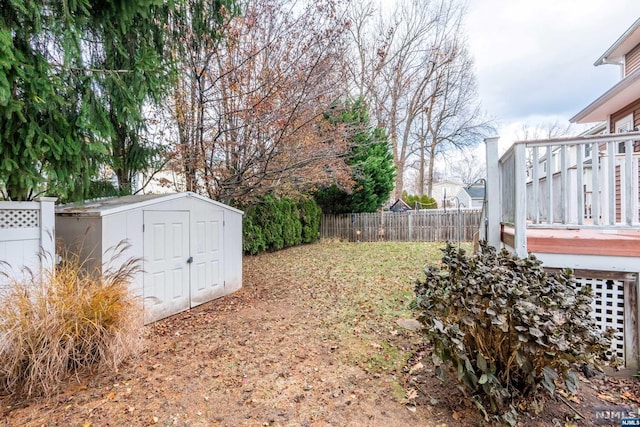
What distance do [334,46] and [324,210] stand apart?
326 inches

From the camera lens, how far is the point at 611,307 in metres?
2.94

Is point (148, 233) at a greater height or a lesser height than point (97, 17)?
lesser

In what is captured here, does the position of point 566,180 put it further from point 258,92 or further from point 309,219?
point 309,219

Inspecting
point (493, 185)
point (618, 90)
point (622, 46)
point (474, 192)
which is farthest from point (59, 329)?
point (474, 192)

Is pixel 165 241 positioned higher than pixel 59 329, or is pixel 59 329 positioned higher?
pixel 165 241

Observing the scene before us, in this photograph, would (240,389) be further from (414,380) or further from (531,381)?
(531,381)

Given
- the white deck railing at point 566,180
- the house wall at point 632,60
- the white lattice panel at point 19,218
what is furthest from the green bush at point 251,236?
the house wall at point 632,60

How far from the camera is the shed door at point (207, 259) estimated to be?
16.4ft

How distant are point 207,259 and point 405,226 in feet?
31.0

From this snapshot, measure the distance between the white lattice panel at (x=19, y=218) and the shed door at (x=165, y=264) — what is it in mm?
1113

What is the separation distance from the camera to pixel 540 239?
3.21 metres

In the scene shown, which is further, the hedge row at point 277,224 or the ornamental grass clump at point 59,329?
the hedge row at point 277,224

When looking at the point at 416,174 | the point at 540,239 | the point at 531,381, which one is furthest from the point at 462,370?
the point at 416,174

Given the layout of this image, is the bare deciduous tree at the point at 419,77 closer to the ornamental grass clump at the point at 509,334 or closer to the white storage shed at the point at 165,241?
the white storage shed at the point at 165,241
